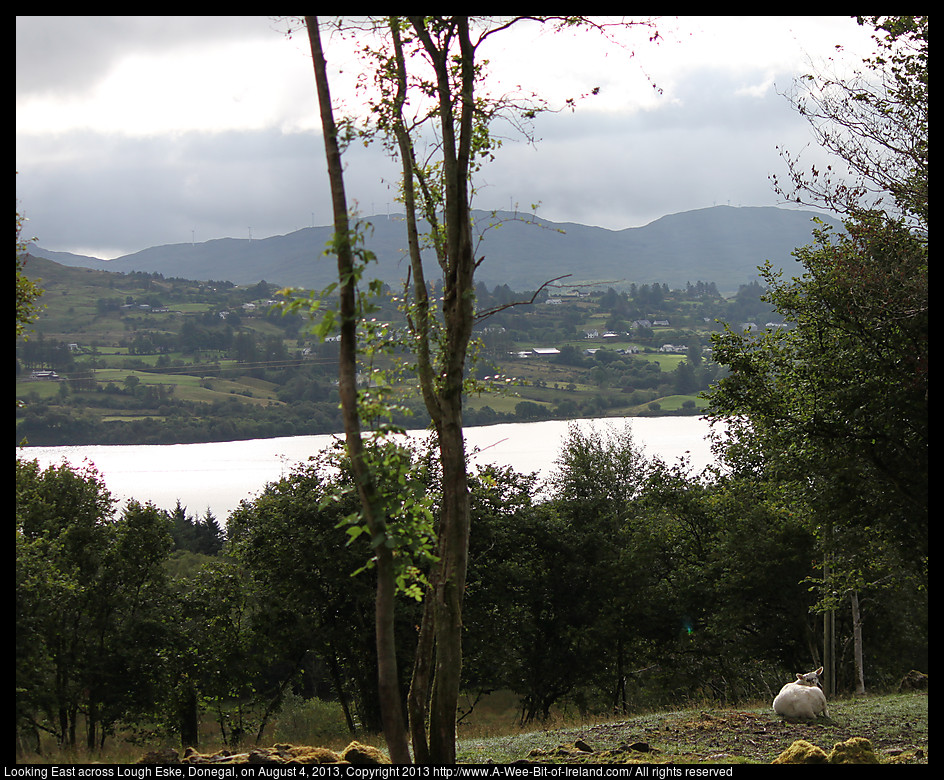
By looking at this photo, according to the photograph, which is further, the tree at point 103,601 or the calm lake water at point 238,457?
the calm lake water at point 238,457

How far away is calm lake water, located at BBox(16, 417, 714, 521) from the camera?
130 feet

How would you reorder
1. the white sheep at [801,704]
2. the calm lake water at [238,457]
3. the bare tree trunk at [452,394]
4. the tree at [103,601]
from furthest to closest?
the calm lake water at [238,457]
the tree at [103,601]
the white sheep at [801,704]
the bare tree trunk at [452,394]

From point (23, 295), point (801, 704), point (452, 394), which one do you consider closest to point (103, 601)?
point (23, 295)

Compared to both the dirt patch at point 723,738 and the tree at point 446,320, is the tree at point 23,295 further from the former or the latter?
the dirt patch at point 723,738

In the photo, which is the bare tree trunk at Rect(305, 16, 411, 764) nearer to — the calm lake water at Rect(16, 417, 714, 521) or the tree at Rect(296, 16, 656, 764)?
the tree at Rect(296, 16, 656, 764)

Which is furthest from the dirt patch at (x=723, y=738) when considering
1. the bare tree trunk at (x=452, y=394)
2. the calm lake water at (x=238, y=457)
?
the calm lake water at (x=238, y=457)

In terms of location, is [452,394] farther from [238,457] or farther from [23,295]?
[238,457]

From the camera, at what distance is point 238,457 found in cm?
5131

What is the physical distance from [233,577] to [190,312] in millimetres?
77411

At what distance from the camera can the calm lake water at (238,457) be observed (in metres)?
39.6

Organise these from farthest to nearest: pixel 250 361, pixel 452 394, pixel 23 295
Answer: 1. pixel 250 361
2. pixel 23 295
3. pixel 452 394

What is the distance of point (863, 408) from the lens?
734cm

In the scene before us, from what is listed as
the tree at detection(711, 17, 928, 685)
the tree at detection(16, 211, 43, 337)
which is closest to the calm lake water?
the tree at detection(711, 17, 928, 685)
